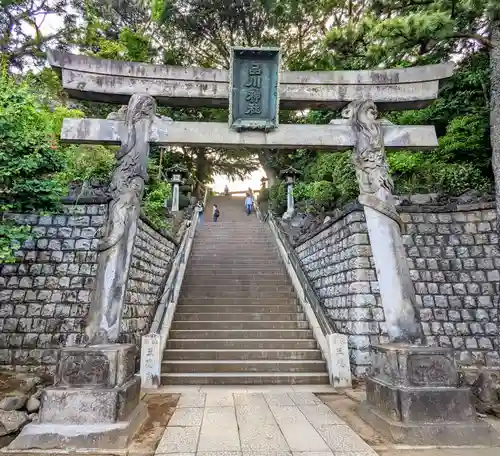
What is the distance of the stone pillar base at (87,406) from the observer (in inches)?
136

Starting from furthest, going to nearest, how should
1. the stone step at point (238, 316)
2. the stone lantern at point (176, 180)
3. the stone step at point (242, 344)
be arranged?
the stone lantern at point (176, 180), the stone step at point (238, 316), the stone step at point (242, 344)

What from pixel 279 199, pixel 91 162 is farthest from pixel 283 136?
pixel 279 199

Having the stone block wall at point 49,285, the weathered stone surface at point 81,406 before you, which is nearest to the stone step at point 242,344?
the stone block wall at point 49,285

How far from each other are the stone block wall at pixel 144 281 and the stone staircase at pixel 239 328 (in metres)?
0.74

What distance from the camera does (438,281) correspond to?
7.15 metres

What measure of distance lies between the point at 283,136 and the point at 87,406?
14.6 feet

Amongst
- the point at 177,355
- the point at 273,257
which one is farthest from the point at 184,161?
the point at 177,355

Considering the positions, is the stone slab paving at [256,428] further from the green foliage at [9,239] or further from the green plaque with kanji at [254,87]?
the green plaque with kanji at [254,87]

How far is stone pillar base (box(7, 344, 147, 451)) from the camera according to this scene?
3451mm

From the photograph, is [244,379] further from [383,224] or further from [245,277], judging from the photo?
[245,277]

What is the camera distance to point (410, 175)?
9.84 m

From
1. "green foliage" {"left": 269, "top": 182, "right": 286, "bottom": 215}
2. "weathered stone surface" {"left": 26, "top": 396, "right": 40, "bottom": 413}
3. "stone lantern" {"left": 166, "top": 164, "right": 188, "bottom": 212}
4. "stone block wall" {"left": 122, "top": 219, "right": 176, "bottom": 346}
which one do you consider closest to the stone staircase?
"stone block wall" {"left": 122, "top": 219, "right": 176, "bottom": 346}

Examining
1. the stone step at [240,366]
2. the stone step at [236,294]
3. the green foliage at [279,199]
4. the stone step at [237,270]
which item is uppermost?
the green foliage at [279,199]

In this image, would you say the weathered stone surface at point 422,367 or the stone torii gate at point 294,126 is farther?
the stone torii gate at point 294,126
